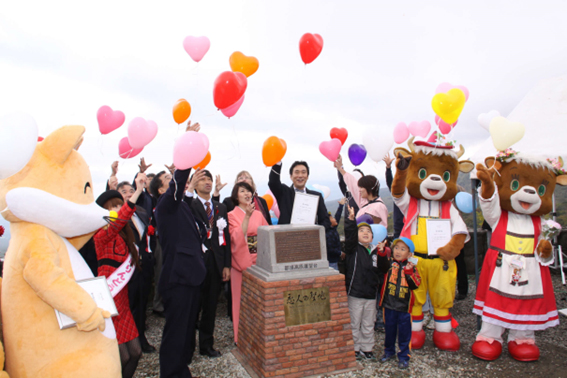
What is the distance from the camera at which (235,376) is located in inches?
144

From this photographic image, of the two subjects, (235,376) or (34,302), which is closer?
(34,302)

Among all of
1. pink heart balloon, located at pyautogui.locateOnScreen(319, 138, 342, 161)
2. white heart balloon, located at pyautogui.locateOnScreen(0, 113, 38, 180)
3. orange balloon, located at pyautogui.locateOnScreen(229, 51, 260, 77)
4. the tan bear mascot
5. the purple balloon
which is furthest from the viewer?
the purple balloon

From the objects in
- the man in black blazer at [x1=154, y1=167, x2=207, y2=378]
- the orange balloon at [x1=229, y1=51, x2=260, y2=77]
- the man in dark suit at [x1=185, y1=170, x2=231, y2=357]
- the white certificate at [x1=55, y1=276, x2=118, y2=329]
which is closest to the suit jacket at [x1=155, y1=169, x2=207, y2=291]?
the man in black blazer at [x1=154, y1=167, x2=207, y2=378]

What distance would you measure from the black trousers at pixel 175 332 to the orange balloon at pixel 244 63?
9.46ft

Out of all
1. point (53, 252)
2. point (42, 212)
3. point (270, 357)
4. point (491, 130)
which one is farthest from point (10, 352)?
point (491, 130)

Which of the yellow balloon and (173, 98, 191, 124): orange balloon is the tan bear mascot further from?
the yellow balloon

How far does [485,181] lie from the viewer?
164 inches

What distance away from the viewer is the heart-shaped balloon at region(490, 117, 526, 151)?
4012 millimetres

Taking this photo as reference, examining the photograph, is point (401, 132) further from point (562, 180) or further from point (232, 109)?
point (232, 109)

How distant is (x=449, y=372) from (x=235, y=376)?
84.0 inches

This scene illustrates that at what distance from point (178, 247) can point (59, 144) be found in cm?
129

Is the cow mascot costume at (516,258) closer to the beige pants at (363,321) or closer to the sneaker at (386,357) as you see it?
the sneaker at (386,357)

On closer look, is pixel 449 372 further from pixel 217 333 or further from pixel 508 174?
pixel 217 333

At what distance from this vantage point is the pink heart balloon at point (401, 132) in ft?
17.1
